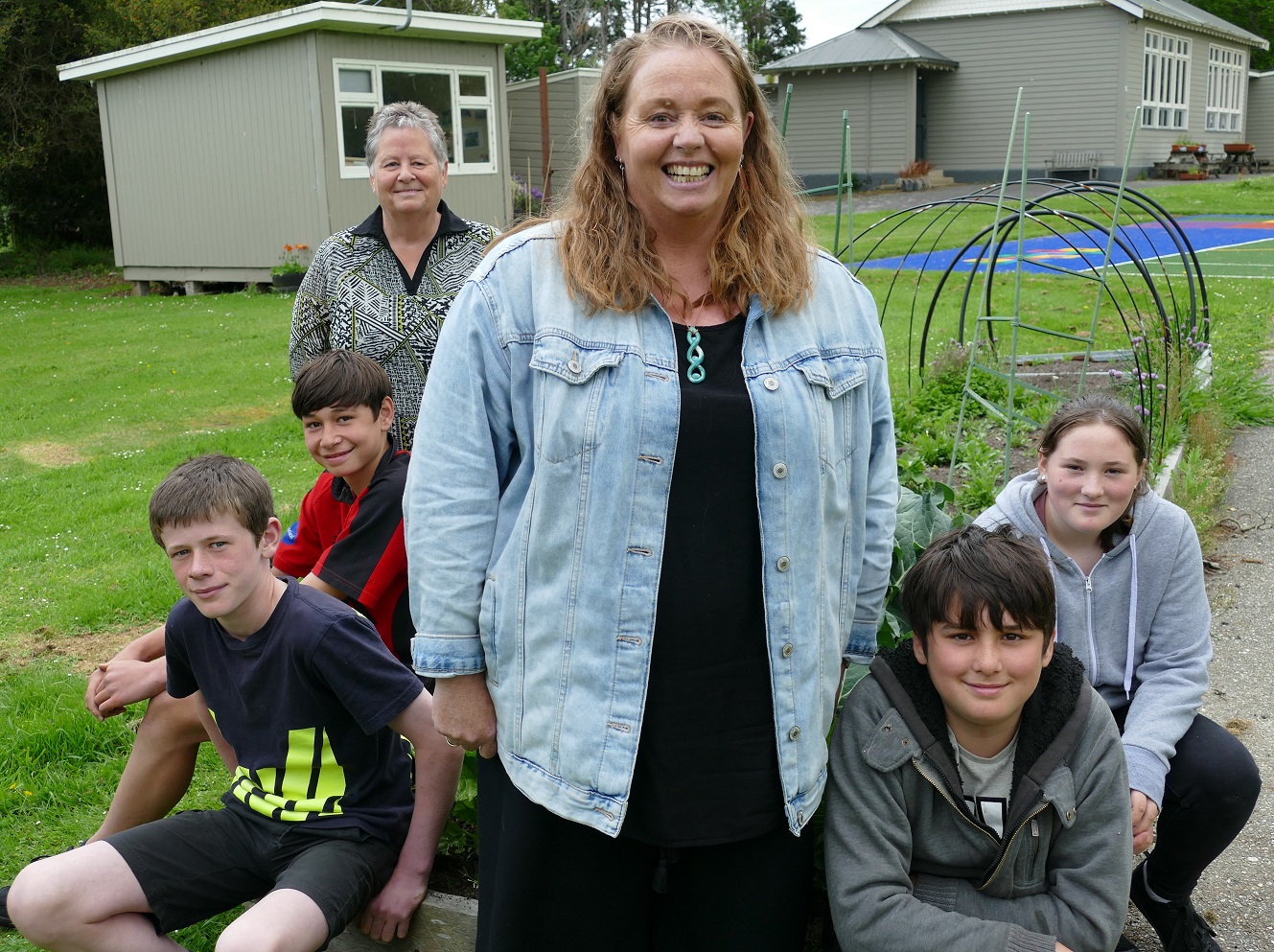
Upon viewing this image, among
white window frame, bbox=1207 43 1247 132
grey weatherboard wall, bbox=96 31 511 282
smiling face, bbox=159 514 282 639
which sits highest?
white window frame, bbox=1207 43 1247 132

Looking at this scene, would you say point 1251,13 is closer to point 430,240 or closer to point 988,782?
point 430,240

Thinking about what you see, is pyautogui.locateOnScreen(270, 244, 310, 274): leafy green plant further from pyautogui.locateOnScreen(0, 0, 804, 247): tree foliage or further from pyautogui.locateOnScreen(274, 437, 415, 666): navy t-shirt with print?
pyautogui.locateOnScreen(274, 437, 415, 666): navy t-shirt with print

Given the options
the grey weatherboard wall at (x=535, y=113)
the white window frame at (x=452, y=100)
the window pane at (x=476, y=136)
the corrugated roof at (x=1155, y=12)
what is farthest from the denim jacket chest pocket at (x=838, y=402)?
the corrugated roof at (x=1155, y=12)

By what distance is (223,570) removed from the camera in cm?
238

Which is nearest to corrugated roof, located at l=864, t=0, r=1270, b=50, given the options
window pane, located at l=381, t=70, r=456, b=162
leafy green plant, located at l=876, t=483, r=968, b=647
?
window pane, located at l=381, t=70, r=456, b=162

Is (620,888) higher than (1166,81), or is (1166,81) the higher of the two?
(1166,81)

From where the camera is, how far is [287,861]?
2400 millimetres

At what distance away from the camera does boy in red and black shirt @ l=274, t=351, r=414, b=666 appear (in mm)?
2867

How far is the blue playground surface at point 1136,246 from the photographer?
48.7 ft

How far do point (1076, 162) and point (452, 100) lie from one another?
1723 centimetres

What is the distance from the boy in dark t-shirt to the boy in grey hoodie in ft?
2.88

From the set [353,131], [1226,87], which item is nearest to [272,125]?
[353,131]

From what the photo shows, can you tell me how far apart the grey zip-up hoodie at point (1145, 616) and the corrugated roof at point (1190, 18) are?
28.7m

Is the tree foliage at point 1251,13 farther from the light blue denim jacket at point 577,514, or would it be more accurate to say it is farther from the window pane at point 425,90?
the light blue denim jacket at point 577,514
